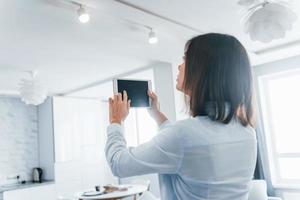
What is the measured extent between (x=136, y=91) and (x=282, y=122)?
148 inches

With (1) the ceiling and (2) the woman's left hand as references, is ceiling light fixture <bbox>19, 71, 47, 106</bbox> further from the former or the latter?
(2) the woman's left hand

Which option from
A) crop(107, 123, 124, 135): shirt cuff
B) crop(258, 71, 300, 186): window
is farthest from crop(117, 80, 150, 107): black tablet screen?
crop(258, 71, 300, 186): window

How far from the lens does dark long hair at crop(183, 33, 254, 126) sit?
76cm

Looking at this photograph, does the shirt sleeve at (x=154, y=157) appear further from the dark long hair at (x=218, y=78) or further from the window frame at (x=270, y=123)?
the window frame at (x=270, y=123)

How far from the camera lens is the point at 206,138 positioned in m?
0.72

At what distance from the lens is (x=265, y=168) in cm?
412

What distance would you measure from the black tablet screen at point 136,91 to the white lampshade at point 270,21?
0.84m

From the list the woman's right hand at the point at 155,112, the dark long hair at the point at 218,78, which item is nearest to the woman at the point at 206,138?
the dark long hair at the point at 218,78

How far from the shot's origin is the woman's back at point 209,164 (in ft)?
2.33

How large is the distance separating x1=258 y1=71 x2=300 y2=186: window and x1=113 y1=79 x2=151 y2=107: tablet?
3.61 meters

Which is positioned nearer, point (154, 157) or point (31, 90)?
point (154, 157)

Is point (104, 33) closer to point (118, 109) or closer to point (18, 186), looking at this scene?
point (118, 109)

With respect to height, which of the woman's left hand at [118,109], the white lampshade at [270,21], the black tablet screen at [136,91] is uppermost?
the white lampshade at [270,21]

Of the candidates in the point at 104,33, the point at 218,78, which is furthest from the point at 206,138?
the point at 104,33
